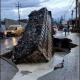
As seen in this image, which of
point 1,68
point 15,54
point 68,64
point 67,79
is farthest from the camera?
point 15,54

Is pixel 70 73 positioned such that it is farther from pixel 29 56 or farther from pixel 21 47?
pixel 21 47

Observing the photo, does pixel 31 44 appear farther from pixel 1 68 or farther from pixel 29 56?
pixel 1 68

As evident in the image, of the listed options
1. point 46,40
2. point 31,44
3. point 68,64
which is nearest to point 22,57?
point 31,44

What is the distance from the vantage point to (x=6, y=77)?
32.4 feet

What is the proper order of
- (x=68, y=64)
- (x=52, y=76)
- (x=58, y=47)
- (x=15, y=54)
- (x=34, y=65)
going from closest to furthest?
1. (x=52, y=76)
2. (x=68, y=64)
3. (x=34, y=65)
4. (x=15, y=54)
5. (x=58, y=47)

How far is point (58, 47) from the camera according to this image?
82.9ft

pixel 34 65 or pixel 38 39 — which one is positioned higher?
pixel 38 39

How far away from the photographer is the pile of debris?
58.4 ft

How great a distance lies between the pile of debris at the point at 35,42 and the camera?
17.8m

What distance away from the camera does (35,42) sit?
19125mm

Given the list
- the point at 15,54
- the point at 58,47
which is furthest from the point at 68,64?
the point at 58,47

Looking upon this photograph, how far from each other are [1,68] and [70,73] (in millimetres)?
2707

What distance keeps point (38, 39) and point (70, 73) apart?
10000 millimetres

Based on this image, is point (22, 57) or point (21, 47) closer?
point (22, 57)
